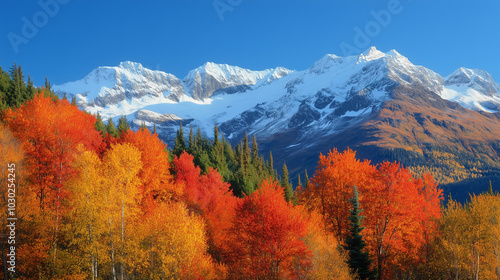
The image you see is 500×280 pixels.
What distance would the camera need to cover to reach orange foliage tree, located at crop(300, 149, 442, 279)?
135 ft

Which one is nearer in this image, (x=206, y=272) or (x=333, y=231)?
(x=206, y=272)

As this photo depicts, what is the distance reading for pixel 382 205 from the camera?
41625mm

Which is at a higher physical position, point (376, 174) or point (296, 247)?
point (376, 174)

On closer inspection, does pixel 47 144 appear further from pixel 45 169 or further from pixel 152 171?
pixel 152 171

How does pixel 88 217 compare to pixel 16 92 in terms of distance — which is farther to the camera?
pixel 16 92

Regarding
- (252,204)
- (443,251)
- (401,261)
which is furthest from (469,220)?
(252,204)

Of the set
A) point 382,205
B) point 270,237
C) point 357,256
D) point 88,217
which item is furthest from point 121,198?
point 382,205

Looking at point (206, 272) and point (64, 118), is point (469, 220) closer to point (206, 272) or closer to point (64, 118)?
point (206, 272)

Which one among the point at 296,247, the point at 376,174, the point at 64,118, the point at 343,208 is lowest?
the point at 296,247

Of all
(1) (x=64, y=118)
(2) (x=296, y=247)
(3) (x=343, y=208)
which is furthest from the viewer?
(3) (x=343, y=208)

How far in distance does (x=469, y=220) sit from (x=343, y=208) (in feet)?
58.1

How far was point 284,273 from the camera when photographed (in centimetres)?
3625

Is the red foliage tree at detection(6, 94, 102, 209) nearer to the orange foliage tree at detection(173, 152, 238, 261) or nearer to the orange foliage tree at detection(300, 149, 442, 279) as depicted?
the orange foliage tree at detection(173, 152, 238, 261)

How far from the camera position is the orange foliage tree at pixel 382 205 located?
41.2m
